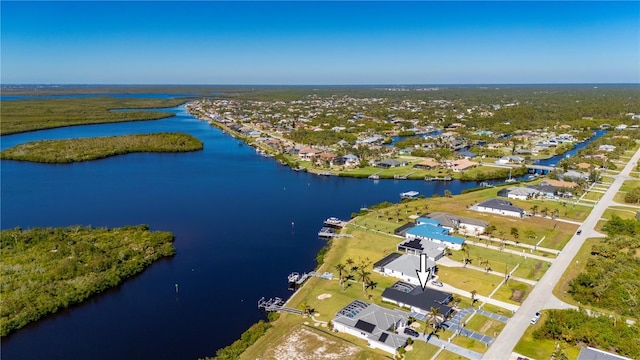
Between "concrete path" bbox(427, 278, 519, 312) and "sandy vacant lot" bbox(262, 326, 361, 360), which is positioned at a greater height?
"concrete path" bbox(427, 278, 519, 312)

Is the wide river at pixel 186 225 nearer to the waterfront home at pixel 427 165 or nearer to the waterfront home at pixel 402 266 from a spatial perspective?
the waterfront home at pixel 402 266

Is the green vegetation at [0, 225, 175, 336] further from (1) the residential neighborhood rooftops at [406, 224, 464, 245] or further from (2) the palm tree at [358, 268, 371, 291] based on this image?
(1) the residential neighborhood rooftops at [406, 224, 464, 245]

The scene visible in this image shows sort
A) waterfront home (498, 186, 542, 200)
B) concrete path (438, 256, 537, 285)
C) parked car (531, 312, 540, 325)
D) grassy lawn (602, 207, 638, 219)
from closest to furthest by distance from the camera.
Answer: parked car (531, 312, 540, 325) → concrete path (438, 256, 537, 285) → grassy lawn (602, 207, 638, 219) → waterfront home (498, 186, 542, 200)

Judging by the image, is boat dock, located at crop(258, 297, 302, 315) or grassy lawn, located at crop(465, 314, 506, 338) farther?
boat dock, located at crop(258, 297, 302, 315)

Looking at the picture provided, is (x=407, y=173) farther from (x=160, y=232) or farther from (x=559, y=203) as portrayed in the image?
(x=160, y=232)

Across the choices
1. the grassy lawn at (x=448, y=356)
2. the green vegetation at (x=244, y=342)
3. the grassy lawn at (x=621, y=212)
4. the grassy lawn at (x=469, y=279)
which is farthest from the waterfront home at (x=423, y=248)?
the grassy lawn at (x=621, y=212)

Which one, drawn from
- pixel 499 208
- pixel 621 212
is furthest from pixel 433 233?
pixel 621 212

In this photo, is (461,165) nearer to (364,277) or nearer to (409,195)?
(409,195)

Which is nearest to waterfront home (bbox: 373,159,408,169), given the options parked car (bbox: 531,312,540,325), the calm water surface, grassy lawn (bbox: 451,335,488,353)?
the calm water surface
